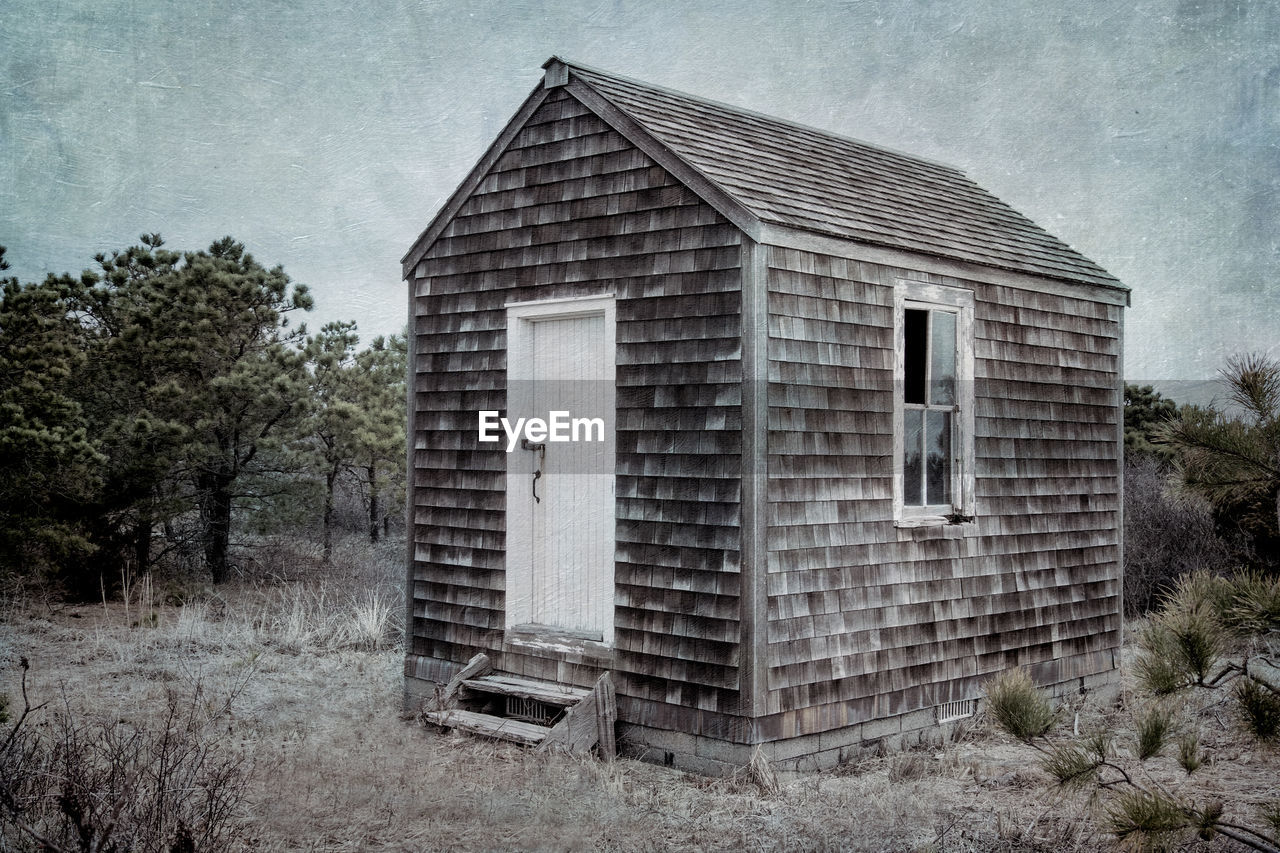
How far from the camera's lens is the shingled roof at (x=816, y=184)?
21.9 feet

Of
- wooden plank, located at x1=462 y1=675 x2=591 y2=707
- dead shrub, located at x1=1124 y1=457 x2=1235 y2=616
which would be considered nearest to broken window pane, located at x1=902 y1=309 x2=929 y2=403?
wooden plank, located at x1=462 y1=675 x2=591 y2=707

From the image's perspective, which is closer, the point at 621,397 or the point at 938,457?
the point at 621,397

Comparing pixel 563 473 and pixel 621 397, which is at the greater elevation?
pixel 621 397

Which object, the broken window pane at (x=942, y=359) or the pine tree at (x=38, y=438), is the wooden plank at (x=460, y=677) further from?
the pine tree at (x=38, y=438)

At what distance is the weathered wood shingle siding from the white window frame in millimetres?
1526

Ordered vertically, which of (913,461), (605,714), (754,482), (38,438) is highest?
(38,438)

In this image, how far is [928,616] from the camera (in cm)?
725

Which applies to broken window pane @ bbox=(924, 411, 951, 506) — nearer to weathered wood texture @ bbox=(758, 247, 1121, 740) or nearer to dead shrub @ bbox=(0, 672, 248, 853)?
weathered wood texture @ bbox=(758, 247, 1121, 740)

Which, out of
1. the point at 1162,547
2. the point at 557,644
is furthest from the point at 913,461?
the point at 1162,547

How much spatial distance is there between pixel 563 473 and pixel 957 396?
3006 millimetres

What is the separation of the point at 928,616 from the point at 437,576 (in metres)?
3.75

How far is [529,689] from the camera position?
23.2 feet

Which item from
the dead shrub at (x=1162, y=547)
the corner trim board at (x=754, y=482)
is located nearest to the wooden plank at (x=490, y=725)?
the corner trim board at (x=754, y=482)

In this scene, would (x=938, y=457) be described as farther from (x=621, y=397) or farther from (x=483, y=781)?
(x=483, y=781)
